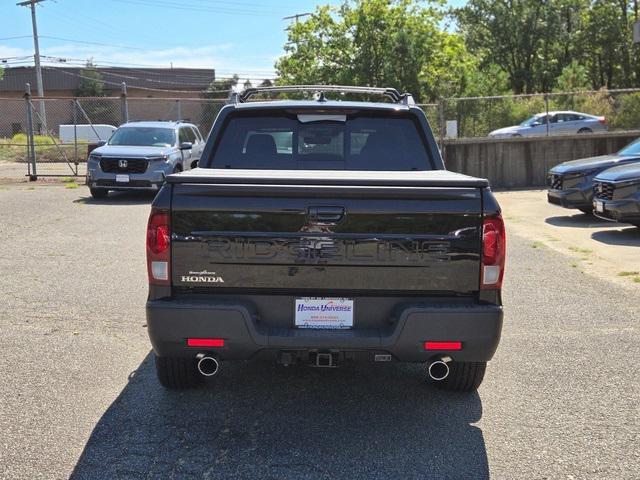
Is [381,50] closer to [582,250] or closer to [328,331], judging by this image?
[582,250]

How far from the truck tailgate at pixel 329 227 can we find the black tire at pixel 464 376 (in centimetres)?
92

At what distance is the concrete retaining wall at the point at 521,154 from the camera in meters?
19.1

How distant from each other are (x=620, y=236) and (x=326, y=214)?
8.68 m

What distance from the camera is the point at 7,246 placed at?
1001cm

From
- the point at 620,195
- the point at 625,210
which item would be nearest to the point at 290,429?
the point at 625,210

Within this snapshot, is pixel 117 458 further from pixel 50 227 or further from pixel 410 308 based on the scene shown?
pixel 50 227

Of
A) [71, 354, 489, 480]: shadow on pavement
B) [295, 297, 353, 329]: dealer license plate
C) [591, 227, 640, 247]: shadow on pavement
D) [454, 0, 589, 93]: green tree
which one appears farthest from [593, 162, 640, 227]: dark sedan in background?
[454, 0, 589, 93]: green tree

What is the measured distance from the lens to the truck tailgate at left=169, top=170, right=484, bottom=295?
3.69 m

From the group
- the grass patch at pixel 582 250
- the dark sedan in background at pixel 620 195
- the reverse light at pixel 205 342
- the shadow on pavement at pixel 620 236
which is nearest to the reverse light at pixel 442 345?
the reverse light at pixel 205 342

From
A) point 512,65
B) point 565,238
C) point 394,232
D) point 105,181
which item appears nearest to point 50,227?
point 105,181

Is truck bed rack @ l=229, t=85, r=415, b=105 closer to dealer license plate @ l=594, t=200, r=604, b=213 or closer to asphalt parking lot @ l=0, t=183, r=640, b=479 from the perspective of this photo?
asphalt parking lot @ l=0, t=183, r=640, b=479

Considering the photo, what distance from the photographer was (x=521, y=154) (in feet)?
63.1

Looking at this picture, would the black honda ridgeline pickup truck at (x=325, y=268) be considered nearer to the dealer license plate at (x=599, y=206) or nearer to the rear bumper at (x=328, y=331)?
the rear bumper at (x=328, y=331)

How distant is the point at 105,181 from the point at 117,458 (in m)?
12.8
